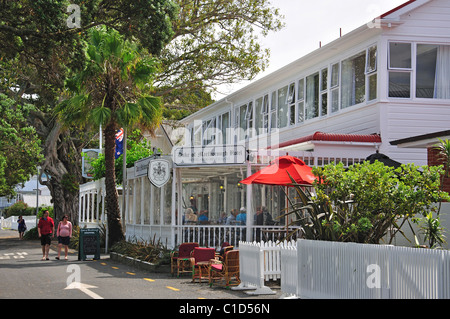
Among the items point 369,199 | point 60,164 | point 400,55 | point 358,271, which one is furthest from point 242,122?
point 358,271

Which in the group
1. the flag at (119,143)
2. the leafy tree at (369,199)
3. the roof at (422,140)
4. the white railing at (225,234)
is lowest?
the white railing at (225,234)

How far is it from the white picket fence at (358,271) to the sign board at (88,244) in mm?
11473

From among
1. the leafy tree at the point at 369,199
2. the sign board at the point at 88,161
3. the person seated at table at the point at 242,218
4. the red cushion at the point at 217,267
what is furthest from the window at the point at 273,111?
the leafy tree at the point at 369,199

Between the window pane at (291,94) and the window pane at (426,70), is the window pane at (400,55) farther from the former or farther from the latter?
the window pane at (291,94)

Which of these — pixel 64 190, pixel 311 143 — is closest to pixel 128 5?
pixel 311 143

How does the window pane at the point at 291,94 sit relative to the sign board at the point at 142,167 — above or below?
above

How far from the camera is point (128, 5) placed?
62.5 feet

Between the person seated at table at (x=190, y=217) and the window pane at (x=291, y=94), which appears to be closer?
the person seated at table at (x=190, y=217)

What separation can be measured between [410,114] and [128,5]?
9436 millimetres

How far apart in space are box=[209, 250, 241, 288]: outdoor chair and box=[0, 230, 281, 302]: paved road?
→ 32 cm

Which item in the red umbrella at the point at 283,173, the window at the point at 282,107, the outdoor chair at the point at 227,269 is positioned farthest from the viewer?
the window at the point at 282,107

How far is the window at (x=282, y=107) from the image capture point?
28.8m

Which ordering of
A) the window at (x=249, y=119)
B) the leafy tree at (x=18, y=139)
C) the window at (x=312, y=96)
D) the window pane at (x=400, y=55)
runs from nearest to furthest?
1. the window pane at (x=400, y=55)
2. the window at (x=312, y=96)
3. the window at (x=249, y=119)
4. the leafy tree at (x=18, y=139)

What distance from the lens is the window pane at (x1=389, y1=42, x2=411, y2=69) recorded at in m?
22.0
